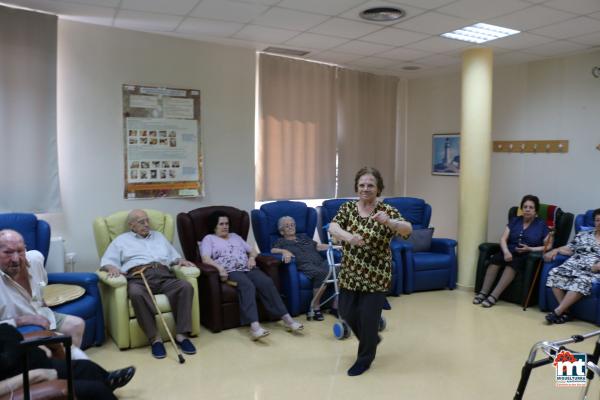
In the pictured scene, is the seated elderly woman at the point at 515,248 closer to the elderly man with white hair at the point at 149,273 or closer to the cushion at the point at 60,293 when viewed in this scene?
the elderly man with white hair at the point at 149,273

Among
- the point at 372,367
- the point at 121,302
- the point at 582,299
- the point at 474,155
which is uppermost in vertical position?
the point at 474,155

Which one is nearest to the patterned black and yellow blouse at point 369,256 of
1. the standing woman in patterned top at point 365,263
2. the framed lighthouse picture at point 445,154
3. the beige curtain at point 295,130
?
the standing woman in patterned top at point 365,263

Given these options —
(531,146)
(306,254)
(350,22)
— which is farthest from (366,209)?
(531,146)

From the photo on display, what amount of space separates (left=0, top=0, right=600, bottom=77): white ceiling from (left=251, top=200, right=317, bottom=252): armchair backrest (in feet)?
5.55

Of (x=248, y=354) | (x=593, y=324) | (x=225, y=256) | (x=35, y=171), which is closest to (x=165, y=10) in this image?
(x=35, y=171)

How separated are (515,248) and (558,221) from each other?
1.83 ft

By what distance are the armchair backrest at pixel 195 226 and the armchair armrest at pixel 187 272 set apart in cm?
40

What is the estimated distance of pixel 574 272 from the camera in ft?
14.6

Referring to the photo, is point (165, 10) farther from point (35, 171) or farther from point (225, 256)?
point (225, 256)

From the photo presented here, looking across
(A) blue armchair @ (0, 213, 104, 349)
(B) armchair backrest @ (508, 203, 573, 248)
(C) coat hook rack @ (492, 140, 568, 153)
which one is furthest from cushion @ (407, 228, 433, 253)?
(A) blue armchair @ (0, 213, 104, 349)

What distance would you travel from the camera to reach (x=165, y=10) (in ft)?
13.1

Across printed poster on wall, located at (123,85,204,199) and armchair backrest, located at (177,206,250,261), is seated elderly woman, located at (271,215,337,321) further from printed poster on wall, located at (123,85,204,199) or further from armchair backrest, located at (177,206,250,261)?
printed poster on wall, located at (123,85,204,199)

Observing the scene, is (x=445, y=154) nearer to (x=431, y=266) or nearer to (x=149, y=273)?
(x=431, y=266)

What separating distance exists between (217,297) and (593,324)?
3.32 metres
